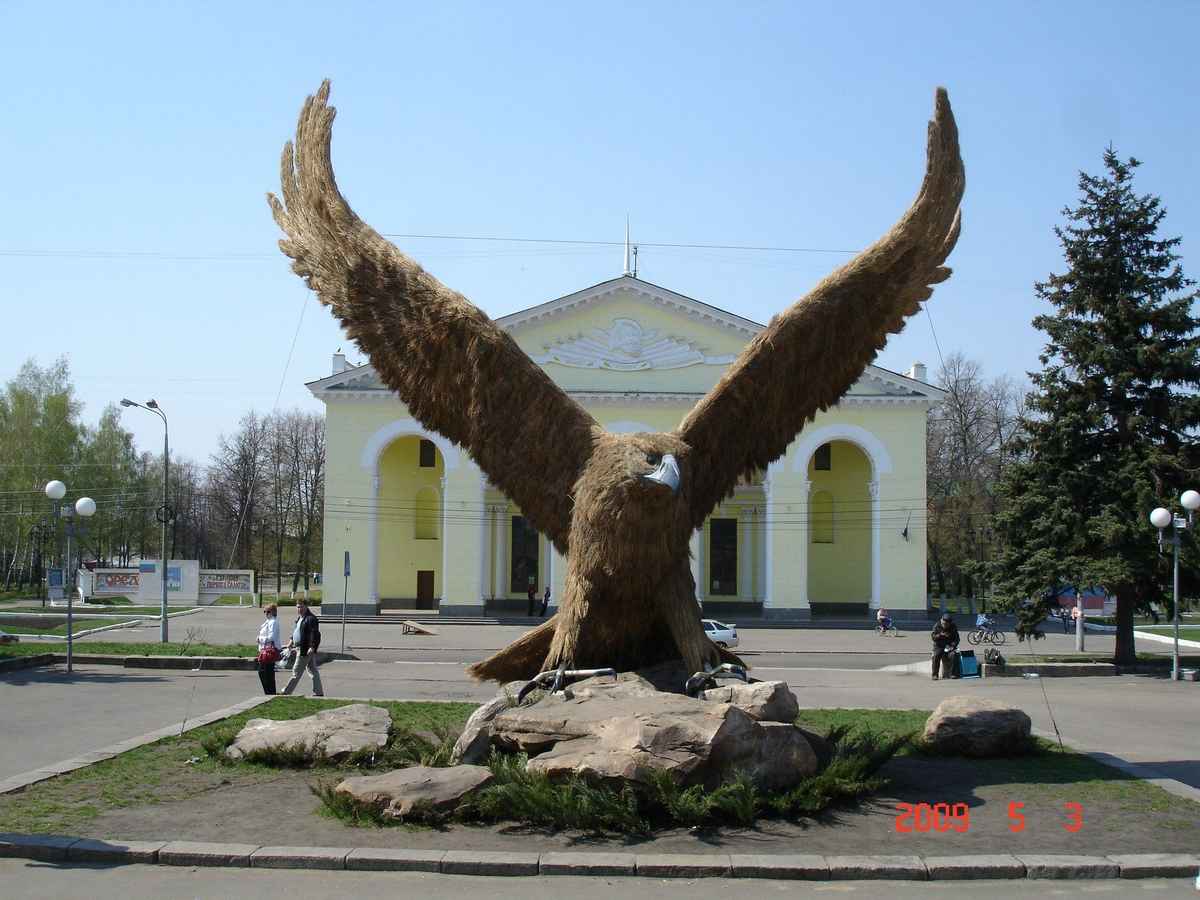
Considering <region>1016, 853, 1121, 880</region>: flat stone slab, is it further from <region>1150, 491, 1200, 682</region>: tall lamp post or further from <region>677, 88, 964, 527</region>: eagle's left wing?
<region>1150, 491, 1200, 682</region>: tall lamp post

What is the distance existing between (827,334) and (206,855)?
6847 millimetres

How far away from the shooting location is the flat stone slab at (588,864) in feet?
20.6

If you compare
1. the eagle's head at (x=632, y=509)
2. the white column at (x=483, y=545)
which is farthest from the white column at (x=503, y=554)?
the eagle's head at (x=632, y=509)

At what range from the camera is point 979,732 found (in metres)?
9.85

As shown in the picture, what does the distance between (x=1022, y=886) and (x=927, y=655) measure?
863 inches

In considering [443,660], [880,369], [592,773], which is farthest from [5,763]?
[880,369]

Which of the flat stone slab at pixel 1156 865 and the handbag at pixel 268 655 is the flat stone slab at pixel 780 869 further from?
the handbag at pixel 268 655

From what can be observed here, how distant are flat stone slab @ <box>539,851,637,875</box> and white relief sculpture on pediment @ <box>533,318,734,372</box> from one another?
33.3 metres

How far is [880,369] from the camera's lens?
38906 millimetres

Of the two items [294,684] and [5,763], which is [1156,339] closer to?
[294,684]

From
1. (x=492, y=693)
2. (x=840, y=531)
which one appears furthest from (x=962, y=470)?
(x=492, y=693)

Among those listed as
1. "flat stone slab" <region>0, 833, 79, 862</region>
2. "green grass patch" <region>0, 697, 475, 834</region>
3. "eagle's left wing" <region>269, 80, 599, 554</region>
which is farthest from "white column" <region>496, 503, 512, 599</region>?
"flat stone slab" <region>0, 833, 79, 862</region>

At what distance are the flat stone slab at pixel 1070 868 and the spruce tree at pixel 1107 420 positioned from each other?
15462 mm

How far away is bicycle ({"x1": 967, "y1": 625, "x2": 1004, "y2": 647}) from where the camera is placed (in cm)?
2908
